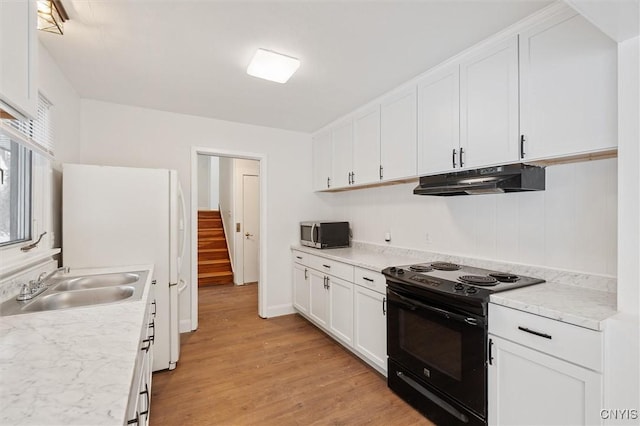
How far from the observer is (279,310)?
12.7 feet

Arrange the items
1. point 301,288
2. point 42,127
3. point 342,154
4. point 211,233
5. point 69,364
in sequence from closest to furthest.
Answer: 1. point 69,364
2. point 42,127
3. point 342,154
4. point 301,288
5. point 211,233

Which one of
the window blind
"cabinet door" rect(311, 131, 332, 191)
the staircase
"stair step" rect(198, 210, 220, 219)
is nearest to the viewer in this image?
the window blind

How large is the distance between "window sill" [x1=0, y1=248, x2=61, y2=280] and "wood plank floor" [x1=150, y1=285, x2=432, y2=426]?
A: 1.21m

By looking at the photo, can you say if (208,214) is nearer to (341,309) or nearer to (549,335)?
(341,309)

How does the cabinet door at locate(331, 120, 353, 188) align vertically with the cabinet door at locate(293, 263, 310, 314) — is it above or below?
above

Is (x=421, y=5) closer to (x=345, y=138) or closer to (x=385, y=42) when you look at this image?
(x=385, y=42)

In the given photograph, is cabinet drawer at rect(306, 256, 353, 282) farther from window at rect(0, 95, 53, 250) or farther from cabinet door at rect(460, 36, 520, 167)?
window at rect(0, 95, 53, 250)

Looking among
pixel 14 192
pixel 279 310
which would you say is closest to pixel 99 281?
pixel 14 192

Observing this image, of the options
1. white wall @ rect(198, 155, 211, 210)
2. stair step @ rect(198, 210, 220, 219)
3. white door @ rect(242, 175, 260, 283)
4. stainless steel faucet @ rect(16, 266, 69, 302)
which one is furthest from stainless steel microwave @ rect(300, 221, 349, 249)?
white wall @ rect(198, 155, 211, 210)

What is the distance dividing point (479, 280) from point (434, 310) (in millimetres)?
328

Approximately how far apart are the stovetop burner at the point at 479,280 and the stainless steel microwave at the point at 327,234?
1745 mm

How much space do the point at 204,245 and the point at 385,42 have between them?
211 inches

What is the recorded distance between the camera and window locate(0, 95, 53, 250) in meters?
1.68

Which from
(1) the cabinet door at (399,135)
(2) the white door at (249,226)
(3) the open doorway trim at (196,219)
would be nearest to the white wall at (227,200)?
(2) the white door at (249,226)
